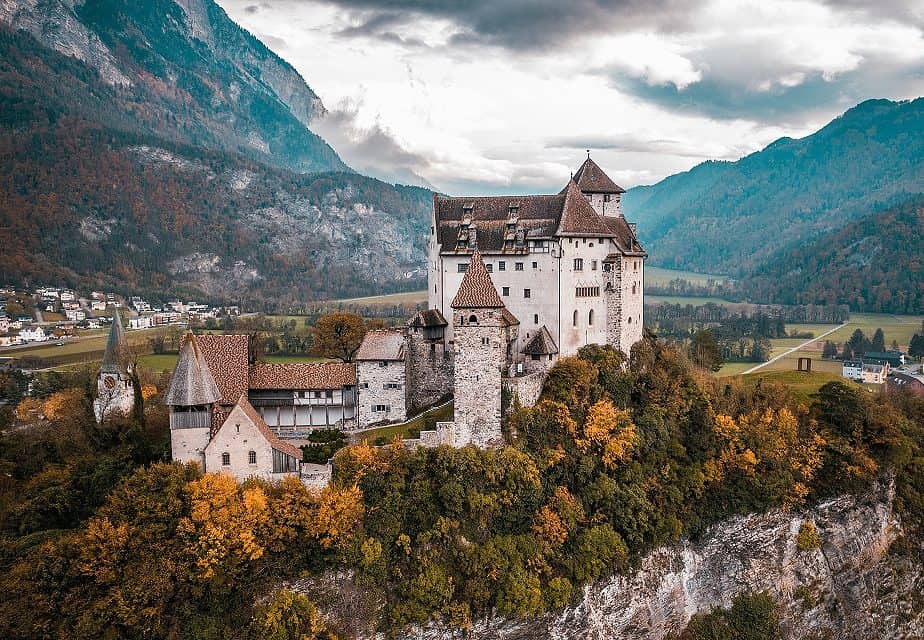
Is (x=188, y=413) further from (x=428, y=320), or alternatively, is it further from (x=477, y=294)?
(x=428, y=320)

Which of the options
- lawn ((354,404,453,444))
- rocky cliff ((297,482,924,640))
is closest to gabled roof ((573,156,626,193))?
lawn ((354,404,453,444))

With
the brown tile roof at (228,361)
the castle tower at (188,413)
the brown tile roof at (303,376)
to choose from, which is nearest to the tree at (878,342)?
the brown tile roof at (303,376)

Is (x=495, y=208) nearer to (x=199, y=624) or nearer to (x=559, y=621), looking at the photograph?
(x=559, y=621)

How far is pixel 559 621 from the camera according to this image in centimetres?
4341

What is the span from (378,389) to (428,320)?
7.47m

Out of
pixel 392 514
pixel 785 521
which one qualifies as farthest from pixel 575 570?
pixel 785 521

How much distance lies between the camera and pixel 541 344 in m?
53.9

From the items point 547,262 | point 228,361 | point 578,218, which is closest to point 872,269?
point 578,218

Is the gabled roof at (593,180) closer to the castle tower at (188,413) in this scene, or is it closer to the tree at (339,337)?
the tree at (339,337)

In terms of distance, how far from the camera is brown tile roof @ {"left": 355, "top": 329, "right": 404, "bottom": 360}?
52.1 m

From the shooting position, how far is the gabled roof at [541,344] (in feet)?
176

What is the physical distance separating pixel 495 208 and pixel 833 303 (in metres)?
141

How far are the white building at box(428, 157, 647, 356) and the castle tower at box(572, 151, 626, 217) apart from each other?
155cm

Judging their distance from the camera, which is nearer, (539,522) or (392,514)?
(392,514)
